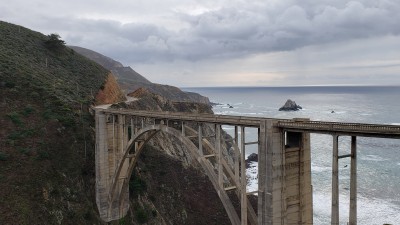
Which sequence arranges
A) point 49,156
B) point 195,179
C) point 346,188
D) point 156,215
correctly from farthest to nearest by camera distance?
point 346,188, point 195,179, point 156,215, point 49,156

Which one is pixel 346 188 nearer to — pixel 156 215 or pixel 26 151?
pixel 156 215

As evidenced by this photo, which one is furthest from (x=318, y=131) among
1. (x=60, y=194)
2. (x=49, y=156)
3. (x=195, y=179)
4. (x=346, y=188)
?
(x=346, y=188)

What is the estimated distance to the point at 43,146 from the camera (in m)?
34.6

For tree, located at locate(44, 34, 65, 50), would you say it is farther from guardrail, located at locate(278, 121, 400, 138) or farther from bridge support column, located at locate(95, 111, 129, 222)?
guardrail, located at locate(278, 121, 400, 138)

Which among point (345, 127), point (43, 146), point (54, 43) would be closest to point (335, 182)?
point (345, 127)

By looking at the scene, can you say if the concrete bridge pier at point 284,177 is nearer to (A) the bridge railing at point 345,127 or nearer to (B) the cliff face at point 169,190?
(A) the bridge railing at point 345,127

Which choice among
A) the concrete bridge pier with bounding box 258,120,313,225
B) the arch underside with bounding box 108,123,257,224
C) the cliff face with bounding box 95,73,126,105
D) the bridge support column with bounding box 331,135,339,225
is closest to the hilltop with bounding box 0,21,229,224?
the cliff face with bounding box 95,73,126,105

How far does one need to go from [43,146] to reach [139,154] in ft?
33.6

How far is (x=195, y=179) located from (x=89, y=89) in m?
21.1

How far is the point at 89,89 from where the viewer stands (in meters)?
51.7

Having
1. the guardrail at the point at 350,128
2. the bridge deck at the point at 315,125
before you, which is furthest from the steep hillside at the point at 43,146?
the guardrail at the point at 350,128

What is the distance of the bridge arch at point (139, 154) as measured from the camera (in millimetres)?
21609

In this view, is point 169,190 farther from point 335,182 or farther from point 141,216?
point 335,182

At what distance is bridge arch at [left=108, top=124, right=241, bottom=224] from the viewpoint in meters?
21.6
